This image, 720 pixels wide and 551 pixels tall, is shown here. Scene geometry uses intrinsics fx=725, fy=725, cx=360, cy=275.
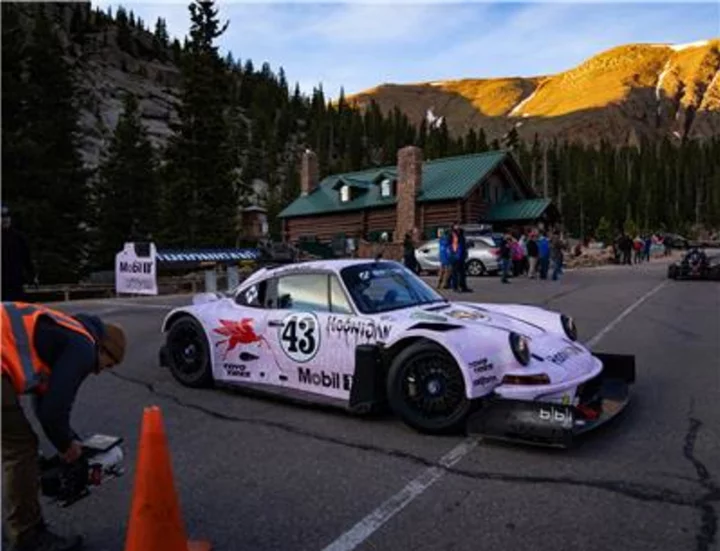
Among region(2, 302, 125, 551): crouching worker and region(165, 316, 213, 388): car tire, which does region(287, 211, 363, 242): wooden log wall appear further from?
region(2, 302, 125, 551): crouching worker

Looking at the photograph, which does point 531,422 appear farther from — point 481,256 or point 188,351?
point 481,256

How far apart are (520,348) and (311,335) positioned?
193 cm

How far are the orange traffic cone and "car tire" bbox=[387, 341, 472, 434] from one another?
2.63 metres

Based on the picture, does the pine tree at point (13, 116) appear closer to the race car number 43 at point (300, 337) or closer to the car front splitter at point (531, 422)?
the race car number 43 at point (300, 337)

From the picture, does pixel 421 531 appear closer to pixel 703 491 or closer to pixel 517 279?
pixel 703 491

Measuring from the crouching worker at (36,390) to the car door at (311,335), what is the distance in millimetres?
2916

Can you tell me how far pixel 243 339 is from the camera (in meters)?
7.24

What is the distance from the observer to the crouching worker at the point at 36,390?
130 inches

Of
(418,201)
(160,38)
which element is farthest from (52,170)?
(160,38)

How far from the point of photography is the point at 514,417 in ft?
17.2

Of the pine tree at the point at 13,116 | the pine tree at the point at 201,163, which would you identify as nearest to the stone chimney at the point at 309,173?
the pine tree at the point at 201,163

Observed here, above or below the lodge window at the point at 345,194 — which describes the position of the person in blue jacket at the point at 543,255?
below

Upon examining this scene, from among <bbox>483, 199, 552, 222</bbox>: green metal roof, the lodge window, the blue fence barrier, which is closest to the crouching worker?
the blue fence barrier

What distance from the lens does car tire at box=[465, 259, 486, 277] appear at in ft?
96.0
